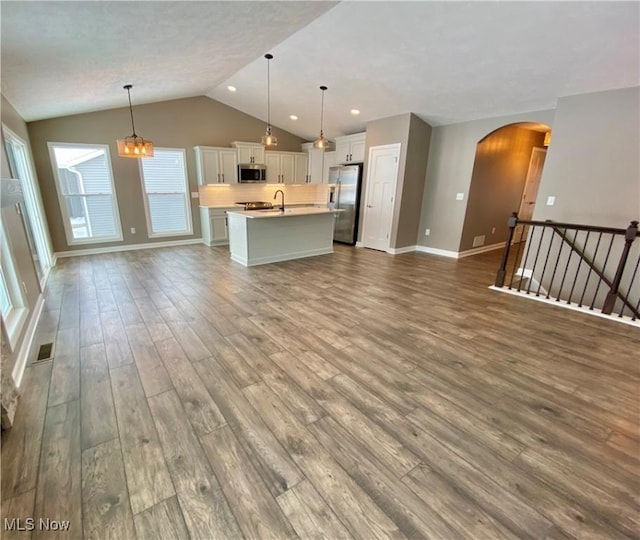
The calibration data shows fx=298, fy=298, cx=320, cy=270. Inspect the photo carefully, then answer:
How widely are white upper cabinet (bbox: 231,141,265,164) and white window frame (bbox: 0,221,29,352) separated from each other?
5073 millimetres

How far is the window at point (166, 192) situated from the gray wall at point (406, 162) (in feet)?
13.5

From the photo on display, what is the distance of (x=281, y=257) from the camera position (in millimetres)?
5484

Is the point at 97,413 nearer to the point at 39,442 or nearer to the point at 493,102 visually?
the point at 39,442

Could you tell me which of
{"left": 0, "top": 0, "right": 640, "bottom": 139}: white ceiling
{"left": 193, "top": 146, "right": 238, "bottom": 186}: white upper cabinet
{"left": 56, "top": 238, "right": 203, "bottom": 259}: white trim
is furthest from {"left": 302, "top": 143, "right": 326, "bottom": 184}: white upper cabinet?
{"left": 56, "top": 238, "right": 203, "bottom": 259}: white trim

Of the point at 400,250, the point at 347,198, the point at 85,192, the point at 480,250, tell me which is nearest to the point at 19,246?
the point at 85,192

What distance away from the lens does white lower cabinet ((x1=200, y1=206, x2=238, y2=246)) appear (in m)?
6.72

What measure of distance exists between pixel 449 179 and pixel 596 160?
7.73 ft

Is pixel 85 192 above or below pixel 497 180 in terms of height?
below

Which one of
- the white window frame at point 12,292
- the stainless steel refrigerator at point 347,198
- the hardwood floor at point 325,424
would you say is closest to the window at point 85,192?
the hardwood floor at point 325,424

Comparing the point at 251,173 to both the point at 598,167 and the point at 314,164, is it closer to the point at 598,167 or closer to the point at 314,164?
the point at 314,164

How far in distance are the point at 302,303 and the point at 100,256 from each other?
4.61 meters

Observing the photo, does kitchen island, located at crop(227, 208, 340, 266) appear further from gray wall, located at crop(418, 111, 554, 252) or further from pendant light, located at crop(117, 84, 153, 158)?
gray wall, located at crop(418, 111, 554, 252)

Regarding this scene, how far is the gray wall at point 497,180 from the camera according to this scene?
5930 mm

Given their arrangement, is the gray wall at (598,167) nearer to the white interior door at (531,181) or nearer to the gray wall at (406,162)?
the gray wall at (406,162)
